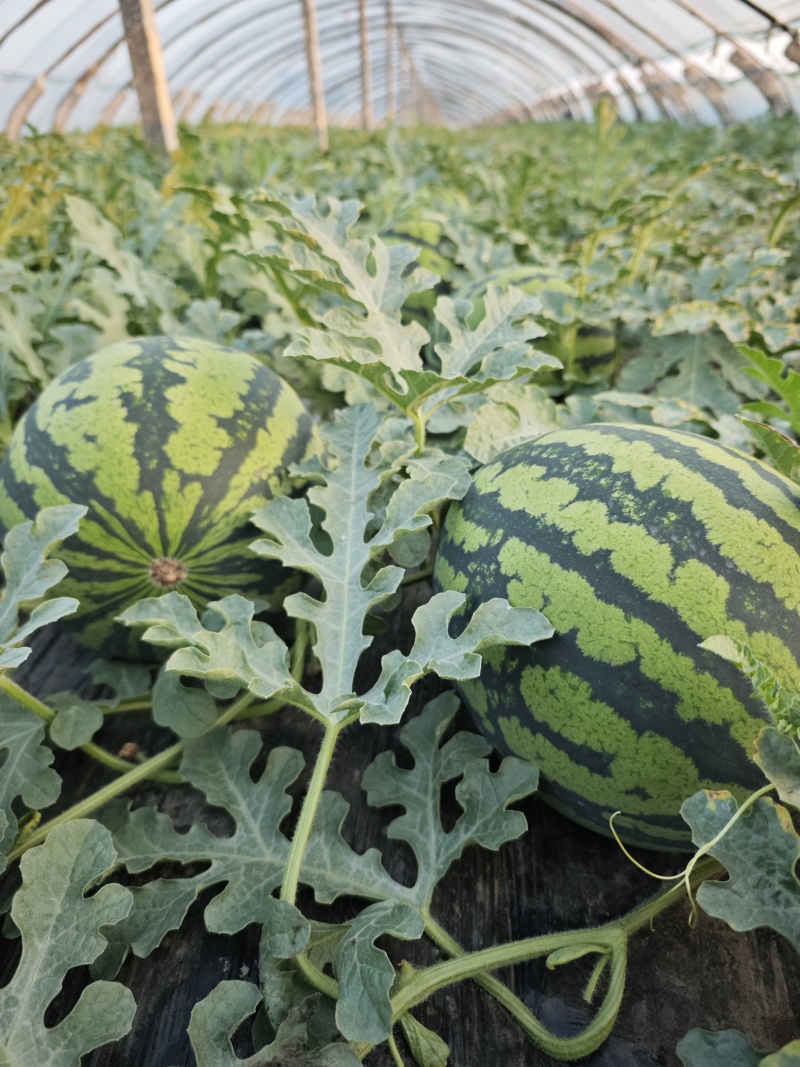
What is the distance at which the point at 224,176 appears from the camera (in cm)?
431

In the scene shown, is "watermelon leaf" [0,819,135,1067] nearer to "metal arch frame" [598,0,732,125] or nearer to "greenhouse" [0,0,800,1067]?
"greenhouse" [0,0,800,1067]

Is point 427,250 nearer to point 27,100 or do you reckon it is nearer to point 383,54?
point 27,100

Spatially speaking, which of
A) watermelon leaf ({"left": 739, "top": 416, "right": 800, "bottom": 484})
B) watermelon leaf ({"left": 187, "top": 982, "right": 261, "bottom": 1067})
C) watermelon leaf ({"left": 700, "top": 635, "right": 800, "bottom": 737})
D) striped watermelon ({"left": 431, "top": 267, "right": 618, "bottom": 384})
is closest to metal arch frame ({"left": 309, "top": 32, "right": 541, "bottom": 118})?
striped watermelon ({"left": 431, "top": 267, "right": 618, "bottom": 384})

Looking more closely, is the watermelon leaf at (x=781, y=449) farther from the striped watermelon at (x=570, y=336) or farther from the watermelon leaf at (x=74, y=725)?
the watermelon leaf at (x=74, y=725)

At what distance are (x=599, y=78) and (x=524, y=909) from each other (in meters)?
24.2

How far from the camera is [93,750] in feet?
3.82

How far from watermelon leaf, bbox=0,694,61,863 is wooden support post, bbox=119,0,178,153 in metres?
3.86

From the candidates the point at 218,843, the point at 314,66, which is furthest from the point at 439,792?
the point at 314,66

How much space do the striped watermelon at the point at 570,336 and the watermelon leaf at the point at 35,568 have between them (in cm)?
115

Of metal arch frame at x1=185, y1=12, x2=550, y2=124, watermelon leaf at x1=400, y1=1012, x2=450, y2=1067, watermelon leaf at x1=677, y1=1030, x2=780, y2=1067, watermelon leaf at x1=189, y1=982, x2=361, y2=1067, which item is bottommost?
watermelon leaf at x1=400, y1=1012, x2=450, y2=1067

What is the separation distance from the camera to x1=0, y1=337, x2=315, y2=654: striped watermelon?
126 centimetres

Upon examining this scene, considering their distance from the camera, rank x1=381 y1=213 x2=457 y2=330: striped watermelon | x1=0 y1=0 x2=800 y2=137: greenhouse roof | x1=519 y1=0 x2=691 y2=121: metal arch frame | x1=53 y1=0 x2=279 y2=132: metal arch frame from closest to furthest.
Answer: x1=381 y1=213 x2=457 y2=330: striped watermelon < x1=0 y1=0 x2=800 y2=137: greenhouse roof < x1=53 y1=0 x2=279 y2=132: metal arch frame < x1=519 y1=0 x2=691 y2=121: metal arch frame

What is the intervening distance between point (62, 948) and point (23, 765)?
1.08 feet

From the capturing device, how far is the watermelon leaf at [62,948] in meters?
0.77
